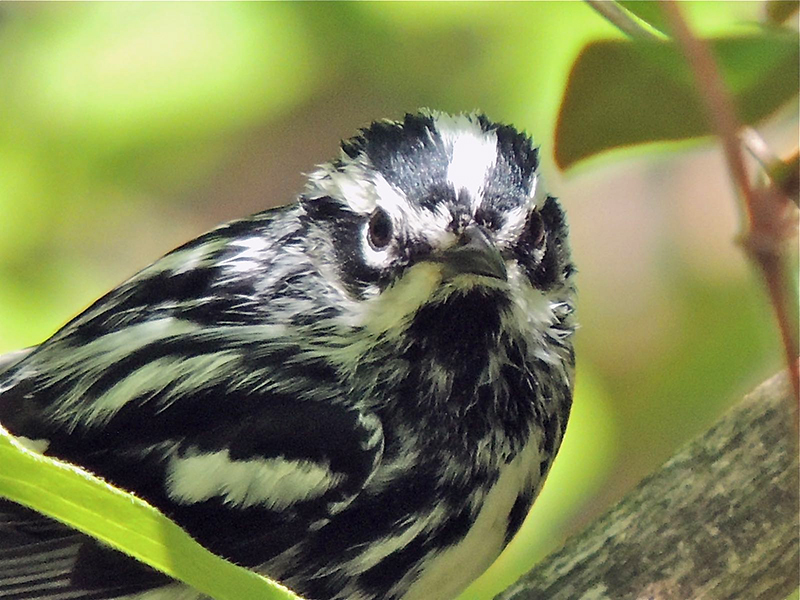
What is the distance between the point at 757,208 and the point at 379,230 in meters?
0.42

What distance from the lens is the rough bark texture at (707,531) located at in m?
0.66

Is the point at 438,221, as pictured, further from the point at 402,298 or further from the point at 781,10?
the point at 781,10

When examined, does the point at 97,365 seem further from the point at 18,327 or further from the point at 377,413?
the point at 18,327

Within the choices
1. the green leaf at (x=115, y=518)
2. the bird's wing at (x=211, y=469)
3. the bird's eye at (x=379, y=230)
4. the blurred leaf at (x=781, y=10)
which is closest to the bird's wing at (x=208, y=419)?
the bird's wing at (x=211, y=469)

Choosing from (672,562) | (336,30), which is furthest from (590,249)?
(672,562)

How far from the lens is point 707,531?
0.68 meters

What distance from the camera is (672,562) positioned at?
2.20 feet

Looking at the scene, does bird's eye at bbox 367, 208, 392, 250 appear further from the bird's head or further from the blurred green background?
the blurred green background

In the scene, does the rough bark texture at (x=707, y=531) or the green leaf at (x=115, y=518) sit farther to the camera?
the rough bark texture at (x=707, y=531)

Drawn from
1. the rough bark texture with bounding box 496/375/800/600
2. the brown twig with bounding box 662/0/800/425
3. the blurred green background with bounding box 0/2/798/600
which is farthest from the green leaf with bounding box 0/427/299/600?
the blurred green background with bounding box 0/2/798/600

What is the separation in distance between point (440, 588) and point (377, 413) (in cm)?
15

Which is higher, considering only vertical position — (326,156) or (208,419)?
(326,156)

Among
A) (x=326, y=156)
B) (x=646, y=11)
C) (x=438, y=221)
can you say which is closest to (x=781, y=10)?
(x=646, y=11)

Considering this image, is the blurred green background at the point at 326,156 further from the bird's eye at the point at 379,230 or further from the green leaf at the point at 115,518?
the green leaf at the point at 115,518
